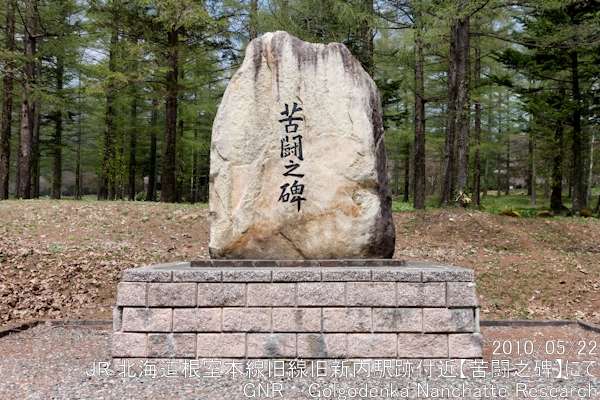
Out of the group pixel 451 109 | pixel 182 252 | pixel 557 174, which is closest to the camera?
pixel 182 252

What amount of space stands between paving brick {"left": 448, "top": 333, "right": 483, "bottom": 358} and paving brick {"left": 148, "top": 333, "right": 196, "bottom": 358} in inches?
95.5

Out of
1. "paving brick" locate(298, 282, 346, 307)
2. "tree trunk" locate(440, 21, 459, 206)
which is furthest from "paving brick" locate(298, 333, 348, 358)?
"tree trunk" locate(440, 21, 459, 206)

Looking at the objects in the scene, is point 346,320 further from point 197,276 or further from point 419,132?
point 419,132

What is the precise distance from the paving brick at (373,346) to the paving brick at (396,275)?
528mm

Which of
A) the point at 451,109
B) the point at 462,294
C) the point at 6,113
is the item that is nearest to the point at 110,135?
the point at 6,113

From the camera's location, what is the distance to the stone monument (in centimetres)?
448

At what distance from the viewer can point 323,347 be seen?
447 centimetres

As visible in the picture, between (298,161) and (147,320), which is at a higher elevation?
(298,161)

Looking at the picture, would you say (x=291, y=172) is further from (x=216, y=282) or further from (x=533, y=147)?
(x=533, y=147)

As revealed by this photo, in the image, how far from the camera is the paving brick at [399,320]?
4.48 meters

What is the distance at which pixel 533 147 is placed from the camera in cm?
2692

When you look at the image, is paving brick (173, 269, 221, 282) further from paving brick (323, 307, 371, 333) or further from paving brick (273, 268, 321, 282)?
paving brick (323, 307, 371, 333)

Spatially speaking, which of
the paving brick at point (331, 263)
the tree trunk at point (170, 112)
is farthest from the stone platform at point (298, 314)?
the tree trunk at point (170, 112)

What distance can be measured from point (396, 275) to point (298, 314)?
1.00m
